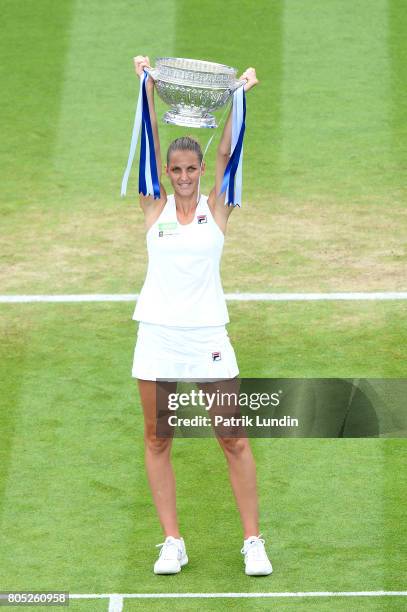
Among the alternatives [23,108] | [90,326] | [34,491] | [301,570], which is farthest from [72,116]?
[301,570]

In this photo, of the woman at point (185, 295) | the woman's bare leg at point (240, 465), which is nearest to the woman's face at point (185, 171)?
the woman at point (185, 295)

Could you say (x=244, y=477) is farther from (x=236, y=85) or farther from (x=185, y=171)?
(x=236, y=85)

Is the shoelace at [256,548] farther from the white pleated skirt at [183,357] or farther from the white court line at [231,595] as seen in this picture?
Answer: the white pleated skirt at [183,357]

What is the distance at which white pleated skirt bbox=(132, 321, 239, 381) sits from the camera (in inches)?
330

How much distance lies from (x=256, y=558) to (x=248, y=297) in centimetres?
413

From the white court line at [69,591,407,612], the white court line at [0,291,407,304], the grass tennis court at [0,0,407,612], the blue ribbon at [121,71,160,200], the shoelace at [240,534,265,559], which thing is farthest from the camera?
the white court line at [0,291,407,304]

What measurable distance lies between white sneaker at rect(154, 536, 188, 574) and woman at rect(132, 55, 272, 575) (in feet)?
0.05

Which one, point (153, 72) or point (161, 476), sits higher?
point (153, 72)

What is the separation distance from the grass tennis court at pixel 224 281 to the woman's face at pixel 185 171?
2.24 meters

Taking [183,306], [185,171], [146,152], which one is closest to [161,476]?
[183,306]

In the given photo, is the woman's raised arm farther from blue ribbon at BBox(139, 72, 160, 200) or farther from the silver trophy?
blue ribbon at BBox(139, 72, 160, 200)

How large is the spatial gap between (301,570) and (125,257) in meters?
5.18

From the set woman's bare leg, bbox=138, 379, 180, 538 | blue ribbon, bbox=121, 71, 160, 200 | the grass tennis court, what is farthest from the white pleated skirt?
the grass tennis court

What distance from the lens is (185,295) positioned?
8.34m
